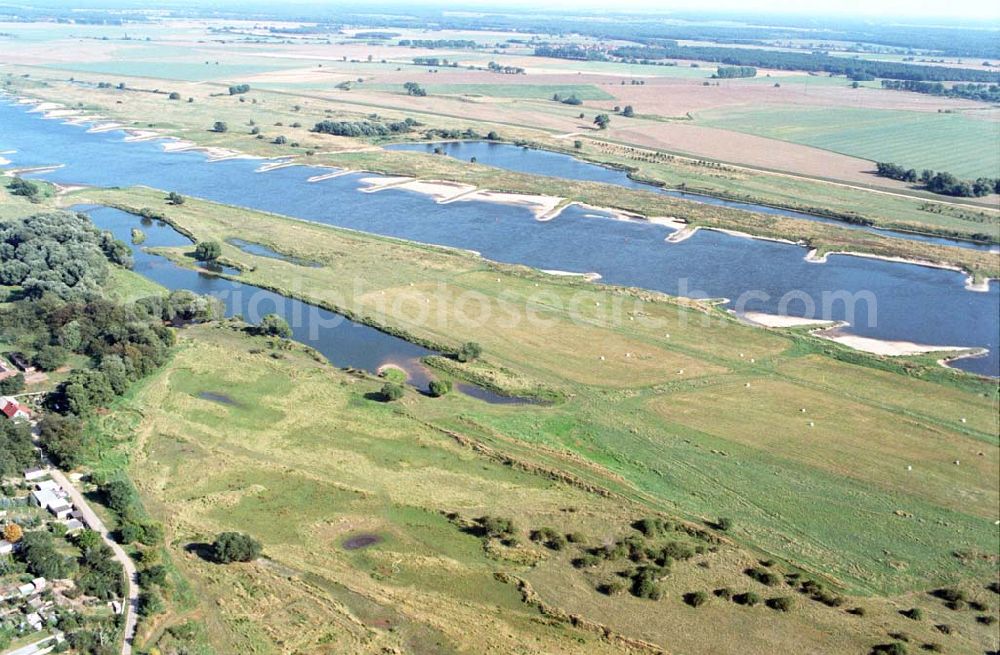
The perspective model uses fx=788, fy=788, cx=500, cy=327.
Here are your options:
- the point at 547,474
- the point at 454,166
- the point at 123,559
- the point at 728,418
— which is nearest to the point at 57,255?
the point at 123,559

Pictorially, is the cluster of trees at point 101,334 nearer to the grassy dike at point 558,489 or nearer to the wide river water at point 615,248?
the grassy dike at point 558,489

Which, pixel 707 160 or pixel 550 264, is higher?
pixel 707 160

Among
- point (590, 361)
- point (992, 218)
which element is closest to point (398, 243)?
point (590, 361)

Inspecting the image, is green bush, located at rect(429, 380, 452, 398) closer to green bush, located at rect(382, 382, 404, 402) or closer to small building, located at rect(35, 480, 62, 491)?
green bush, located at rect(382, 382, 404, 402)

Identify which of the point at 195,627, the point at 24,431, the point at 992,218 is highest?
the point at 992,218

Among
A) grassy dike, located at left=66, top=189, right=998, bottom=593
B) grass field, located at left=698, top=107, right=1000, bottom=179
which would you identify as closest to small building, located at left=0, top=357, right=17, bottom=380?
grassy dike, located at left=66, top=189, right=998, bottom=593

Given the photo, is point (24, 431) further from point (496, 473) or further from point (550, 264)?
point (550, 264)

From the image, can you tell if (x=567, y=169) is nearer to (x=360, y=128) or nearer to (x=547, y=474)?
(x=360, y=128)
